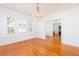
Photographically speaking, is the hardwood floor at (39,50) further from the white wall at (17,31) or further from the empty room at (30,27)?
the white wall at (17,31)

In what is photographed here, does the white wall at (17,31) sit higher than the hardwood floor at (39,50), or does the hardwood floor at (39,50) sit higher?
the white wall at (17,31)

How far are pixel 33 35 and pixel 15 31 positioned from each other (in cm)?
218

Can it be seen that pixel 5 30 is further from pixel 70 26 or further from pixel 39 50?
pixel 70 26

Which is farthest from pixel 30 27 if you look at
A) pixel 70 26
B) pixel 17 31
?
pixel 70 26

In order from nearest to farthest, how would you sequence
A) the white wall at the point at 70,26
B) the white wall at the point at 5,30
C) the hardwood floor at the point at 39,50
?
the hardwood floor at the point at 39,50 → the white wall at the point at 70,26 → the white wall at the point at 5,30

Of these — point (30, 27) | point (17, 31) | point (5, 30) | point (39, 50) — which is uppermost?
point (30, 27)

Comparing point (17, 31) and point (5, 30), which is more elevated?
point (5, 30)

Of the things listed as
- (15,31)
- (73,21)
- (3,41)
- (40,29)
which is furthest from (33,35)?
(73,21)

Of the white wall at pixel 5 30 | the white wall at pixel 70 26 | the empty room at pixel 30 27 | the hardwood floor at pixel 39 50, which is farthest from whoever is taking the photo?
the white wall at pixel 5 30

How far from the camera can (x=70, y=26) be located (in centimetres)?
509

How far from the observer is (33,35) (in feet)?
24.9

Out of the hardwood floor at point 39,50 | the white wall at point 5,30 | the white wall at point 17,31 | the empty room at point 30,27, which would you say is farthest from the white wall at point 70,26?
the white wall at point 5,30

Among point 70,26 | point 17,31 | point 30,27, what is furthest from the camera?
point 30,27

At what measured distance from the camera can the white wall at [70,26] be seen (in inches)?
188
